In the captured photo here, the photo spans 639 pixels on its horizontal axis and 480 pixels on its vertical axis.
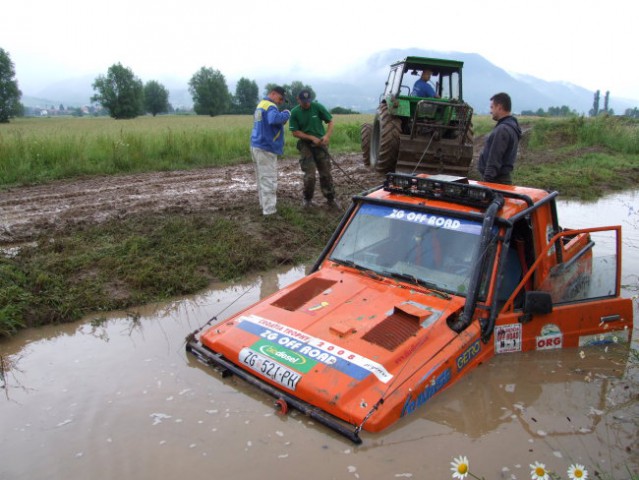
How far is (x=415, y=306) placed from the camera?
378 cm

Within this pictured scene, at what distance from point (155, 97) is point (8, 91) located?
3788 centimetres

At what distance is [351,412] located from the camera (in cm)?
306

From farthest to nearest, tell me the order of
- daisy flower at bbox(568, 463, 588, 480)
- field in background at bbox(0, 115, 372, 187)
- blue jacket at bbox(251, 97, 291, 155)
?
1. field in background at bbox(0, 115, 372, 187)
2. blue jacket at bbox(251, 97, 291, 155)
3. daisy flower at bbox(568, 463, 588, 480)

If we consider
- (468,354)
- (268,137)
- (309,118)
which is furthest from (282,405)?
(309,118)

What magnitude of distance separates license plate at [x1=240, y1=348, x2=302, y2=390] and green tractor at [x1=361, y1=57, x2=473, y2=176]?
6.26 meters

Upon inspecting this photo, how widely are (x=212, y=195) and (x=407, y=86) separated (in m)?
4.53

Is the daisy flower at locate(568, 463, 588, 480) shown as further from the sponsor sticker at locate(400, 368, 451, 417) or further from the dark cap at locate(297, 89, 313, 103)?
the dark cap at locate(297, 89, 313, 103)

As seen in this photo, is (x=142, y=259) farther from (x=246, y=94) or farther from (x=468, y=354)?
(x=246, y=94)

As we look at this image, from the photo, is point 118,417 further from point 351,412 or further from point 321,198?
point 321,198

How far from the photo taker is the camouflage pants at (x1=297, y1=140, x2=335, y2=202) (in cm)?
807

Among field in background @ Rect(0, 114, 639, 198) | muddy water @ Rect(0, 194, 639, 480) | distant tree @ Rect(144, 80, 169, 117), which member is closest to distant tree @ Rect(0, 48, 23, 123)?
distant tree @ Rect(144, 80, 169, 117)

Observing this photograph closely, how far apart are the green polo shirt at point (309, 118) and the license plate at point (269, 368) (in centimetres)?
491

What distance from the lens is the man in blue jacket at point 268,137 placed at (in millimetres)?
7332

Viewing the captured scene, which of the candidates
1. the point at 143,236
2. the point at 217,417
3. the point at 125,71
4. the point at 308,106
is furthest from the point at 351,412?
the point at 125,71
